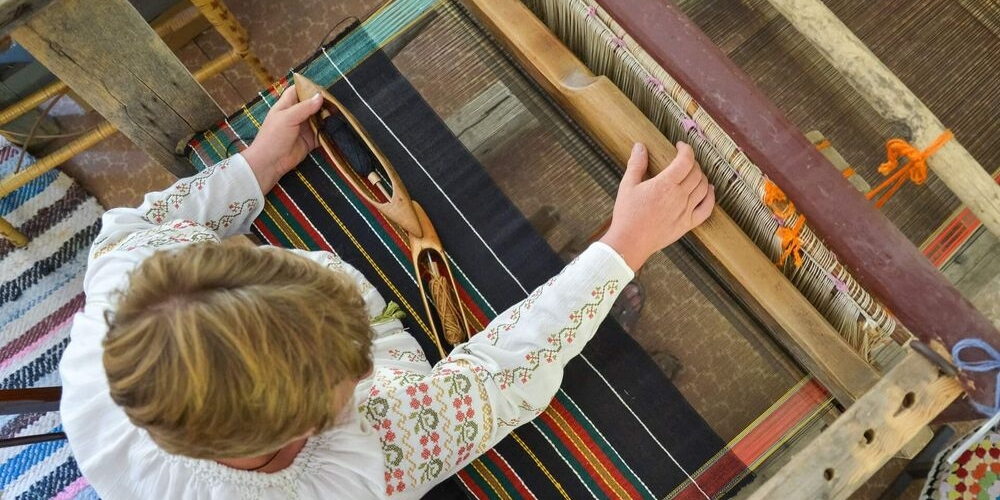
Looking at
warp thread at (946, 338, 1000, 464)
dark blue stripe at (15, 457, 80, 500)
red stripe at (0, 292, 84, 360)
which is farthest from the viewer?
red stripe at (0, 292, 84, 360)

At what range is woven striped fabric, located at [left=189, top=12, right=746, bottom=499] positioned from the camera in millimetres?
1227

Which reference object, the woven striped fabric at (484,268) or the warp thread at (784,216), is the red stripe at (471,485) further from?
the warp thread at (784,216)

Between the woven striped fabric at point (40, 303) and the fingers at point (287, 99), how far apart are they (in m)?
0.86

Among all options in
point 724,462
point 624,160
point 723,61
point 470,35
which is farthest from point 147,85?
point 724,462

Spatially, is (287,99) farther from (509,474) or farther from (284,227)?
(509,474)

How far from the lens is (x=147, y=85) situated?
1309 mm

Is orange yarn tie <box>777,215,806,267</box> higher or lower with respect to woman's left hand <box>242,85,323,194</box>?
lower

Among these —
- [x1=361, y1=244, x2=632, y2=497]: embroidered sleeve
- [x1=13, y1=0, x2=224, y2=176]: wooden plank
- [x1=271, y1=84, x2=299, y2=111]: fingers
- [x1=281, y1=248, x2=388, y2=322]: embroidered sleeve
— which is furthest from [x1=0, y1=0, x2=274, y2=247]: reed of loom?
[x1=361, y1=244, x2=632, y2=497]: embroidered sleeve

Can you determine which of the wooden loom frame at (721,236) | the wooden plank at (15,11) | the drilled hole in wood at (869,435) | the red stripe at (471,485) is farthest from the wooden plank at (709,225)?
the wooden plank at (15,11)

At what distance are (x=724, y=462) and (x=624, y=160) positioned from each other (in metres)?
0.54

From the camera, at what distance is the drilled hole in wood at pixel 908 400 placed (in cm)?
90

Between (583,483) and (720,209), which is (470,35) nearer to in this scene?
(720,209)

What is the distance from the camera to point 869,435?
0.90 metres

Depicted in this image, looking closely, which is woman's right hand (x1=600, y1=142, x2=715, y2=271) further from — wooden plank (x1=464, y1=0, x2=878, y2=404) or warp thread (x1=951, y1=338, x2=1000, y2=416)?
warp thread (x1=951, y1=338, x2=1000, y2=416)
